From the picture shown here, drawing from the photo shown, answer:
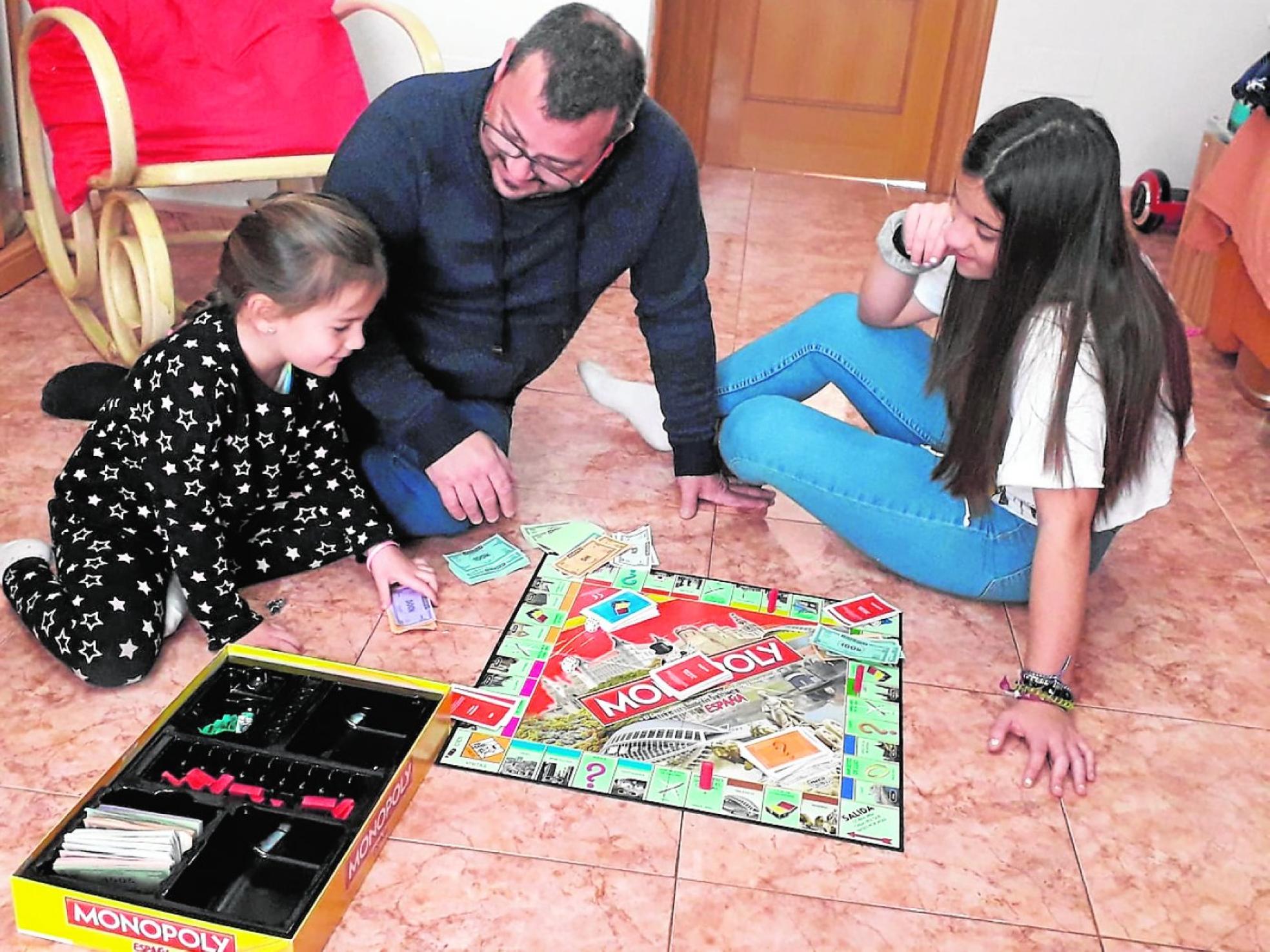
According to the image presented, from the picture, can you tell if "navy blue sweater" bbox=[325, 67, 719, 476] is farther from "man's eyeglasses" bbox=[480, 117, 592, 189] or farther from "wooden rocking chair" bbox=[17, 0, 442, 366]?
"wooden rocking chair" bbox=[17, 0, 442, 366]

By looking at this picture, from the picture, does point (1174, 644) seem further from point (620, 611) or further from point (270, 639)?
point (270, 639)

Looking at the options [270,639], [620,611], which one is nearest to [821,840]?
[620,611]

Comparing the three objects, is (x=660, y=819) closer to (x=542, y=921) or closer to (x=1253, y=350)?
(x=542, y=921)

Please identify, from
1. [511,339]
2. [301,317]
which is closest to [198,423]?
[301,317]

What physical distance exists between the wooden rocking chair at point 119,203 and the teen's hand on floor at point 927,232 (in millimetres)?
1122

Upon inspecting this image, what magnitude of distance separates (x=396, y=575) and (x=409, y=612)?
2.3 inches

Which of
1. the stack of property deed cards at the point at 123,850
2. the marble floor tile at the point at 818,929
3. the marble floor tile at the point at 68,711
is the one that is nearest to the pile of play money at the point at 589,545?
the marble floor tile at the point at 68,711

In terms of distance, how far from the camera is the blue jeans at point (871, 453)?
5.39ft

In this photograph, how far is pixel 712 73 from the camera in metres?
3.87

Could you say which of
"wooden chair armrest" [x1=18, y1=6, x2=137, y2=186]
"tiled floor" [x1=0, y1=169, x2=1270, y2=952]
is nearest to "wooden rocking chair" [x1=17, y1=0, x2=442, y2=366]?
"wooden chair armrest" [x1=18, y1=6, x2=137, y2=186]

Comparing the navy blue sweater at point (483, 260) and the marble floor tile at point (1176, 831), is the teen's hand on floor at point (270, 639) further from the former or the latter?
the marble floor tile at point (1176, 831)

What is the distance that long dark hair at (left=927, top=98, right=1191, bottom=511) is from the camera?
1.29m

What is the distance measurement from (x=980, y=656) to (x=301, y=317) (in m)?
0.98

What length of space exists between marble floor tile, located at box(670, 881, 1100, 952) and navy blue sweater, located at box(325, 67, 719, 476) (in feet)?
2.28
